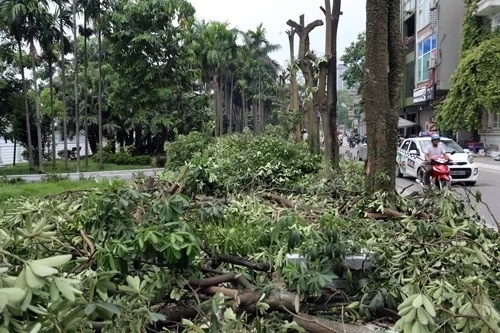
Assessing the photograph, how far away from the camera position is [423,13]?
3744 centimetres

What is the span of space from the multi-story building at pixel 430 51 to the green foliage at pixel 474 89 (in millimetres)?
3763

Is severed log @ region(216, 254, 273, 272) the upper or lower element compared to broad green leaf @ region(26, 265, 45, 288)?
lower

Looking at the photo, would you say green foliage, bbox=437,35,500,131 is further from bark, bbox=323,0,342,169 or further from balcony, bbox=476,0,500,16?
bark, bbox=323,0,342,169

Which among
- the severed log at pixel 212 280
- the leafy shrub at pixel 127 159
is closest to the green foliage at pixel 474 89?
the leafy shrub at pixel 127 159

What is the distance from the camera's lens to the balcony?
2657cm

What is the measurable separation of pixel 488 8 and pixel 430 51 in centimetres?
801

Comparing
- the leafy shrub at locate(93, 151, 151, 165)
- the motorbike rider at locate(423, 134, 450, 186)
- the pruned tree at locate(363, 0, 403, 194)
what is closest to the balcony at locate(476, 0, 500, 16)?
the motorbike rider at locate(423, 134, 450, 186)

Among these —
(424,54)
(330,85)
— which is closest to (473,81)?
(424,54)

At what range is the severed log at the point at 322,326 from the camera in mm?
2201

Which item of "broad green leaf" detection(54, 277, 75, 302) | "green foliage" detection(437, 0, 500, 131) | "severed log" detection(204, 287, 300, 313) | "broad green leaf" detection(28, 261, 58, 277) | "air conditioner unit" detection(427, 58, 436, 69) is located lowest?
"severed log" detection(204, 287, 300, 313)

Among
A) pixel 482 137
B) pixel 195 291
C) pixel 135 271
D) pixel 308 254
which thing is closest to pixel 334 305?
pixel 308 254

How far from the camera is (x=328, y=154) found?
9281mm

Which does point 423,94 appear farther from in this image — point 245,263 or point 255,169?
point 245,263

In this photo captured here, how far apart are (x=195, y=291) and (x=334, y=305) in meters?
0.73
